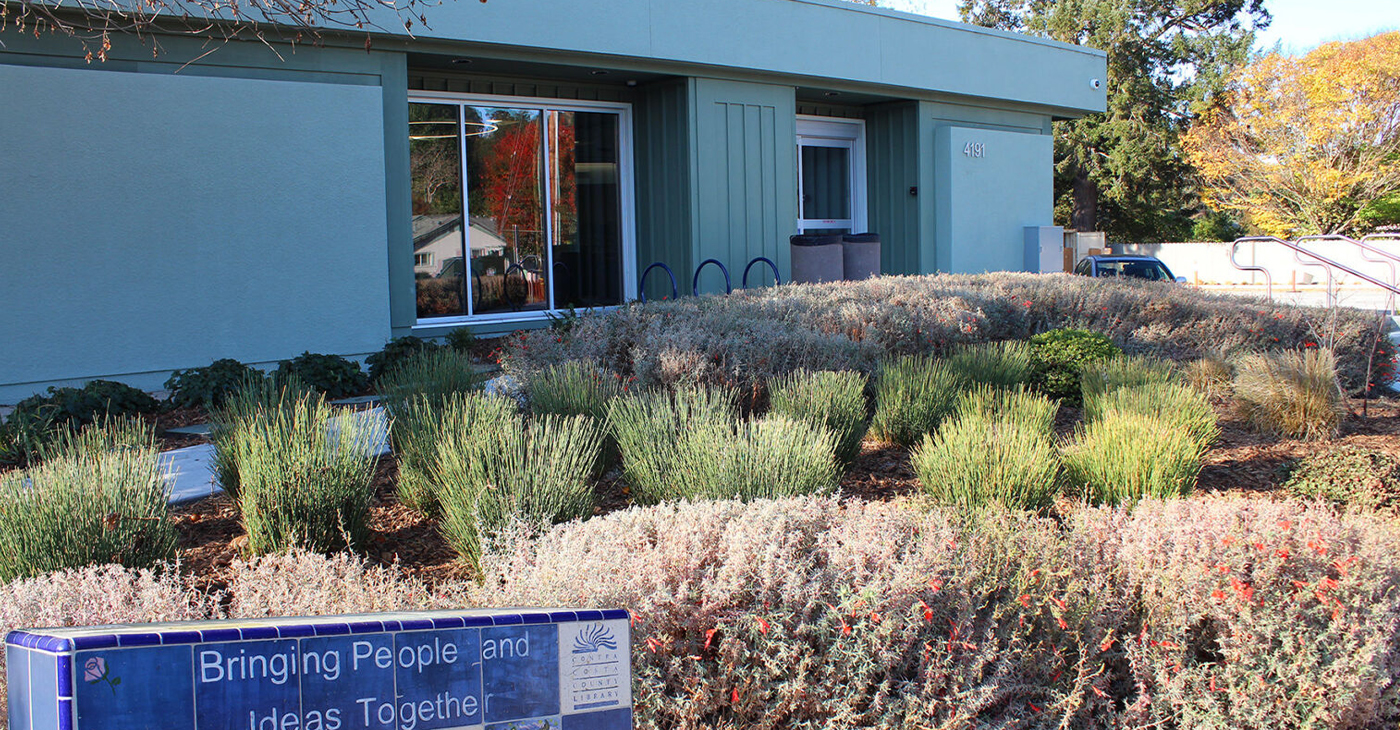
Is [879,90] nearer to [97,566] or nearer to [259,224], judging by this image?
[259,224]

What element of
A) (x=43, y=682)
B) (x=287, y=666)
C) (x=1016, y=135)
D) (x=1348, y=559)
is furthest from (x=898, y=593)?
(x=1016, y=135)

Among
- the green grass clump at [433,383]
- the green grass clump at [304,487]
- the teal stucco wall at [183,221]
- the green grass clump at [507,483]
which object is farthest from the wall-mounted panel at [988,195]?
the green grass clump at [304,487]

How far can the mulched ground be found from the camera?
4207 mm

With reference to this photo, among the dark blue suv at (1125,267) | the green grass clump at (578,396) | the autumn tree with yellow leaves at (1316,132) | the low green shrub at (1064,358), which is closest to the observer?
the green grass clump at (578,396)

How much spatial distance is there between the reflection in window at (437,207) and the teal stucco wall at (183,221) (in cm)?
112

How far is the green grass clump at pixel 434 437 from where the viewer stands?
4.46m

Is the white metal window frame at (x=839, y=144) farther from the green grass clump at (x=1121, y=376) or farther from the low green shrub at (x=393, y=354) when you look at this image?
the green grass clump at (x=1121, y=376)

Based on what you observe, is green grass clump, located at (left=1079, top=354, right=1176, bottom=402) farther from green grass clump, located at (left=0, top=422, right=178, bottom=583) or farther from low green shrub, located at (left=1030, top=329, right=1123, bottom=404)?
green grass clump, located at (left=0, top=422, right=178, bottom=583)

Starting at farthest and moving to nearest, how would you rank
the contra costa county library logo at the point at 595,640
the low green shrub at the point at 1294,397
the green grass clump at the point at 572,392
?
the low green shrub at the point at 1294,397 → the green grass clump at the point at 572,392 → the contra costa county library logo at the point at 595,640

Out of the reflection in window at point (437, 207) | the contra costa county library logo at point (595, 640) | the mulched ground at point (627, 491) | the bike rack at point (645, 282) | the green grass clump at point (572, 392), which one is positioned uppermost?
the reflection in window at point (437, 207)

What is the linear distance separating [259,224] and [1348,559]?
28.3 feet

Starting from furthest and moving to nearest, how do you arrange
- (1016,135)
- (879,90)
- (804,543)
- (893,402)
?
(1016,135), (879,90), (893,402), (804,543)

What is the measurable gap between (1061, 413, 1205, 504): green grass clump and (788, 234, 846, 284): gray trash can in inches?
308

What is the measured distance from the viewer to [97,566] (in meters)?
3.52
